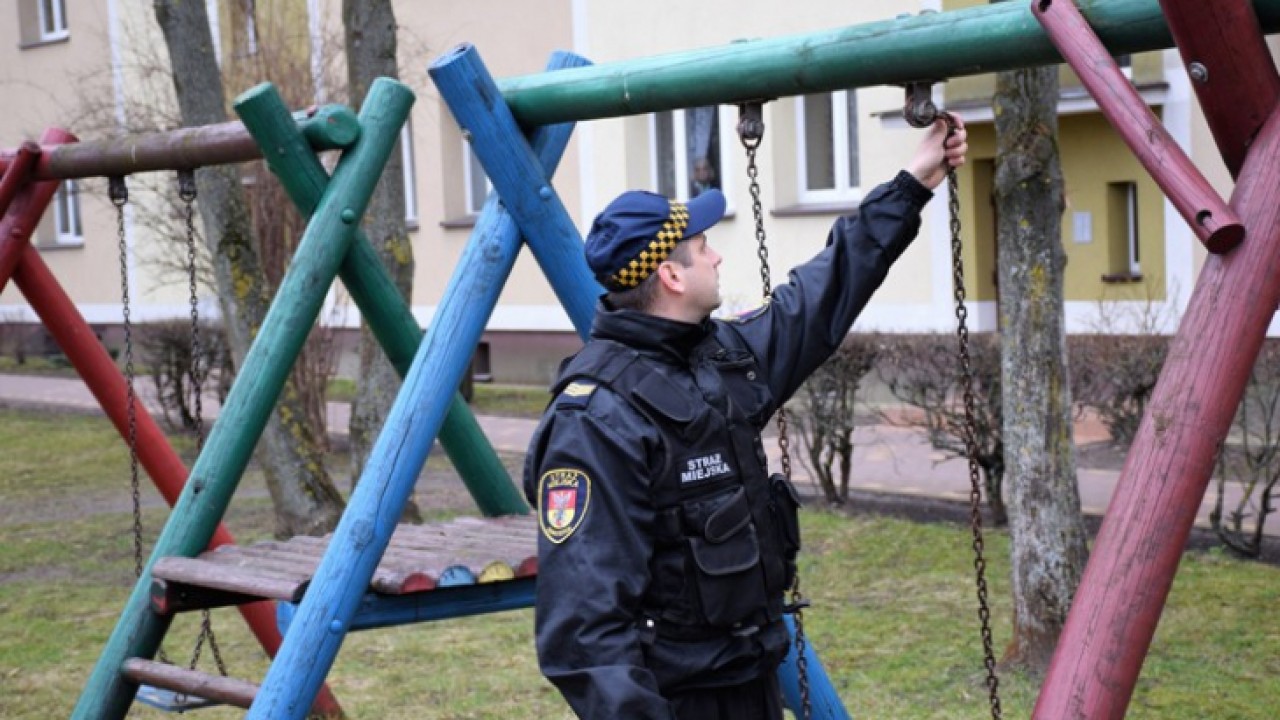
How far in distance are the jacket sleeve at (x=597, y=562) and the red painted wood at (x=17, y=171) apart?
10.2 ft

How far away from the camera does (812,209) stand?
1542 cm

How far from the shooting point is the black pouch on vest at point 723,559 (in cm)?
273

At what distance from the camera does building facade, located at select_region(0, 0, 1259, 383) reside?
44.8ft

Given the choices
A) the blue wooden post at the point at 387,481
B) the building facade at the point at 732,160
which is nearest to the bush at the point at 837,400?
the building facade at the point at 732,160

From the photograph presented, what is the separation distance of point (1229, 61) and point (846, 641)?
454 cm

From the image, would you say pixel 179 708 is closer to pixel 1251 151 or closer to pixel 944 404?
pixel 1251 151

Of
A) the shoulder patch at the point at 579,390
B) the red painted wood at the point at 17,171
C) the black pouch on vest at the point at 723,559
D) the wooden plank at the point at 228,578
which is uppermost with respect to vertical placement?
the red painted wood at the point at 17,171

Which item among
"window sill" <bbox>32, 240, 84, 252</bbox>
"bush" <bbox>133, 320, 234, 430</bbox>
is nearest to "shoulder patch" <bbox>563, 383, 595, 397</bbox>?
"bush" <bbox>133, 320, 234, 430</bbox>

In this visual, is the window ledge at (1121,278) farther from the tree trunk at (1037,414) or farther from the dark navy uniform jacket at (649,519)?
the dark navy uniform jacket at (649,519)

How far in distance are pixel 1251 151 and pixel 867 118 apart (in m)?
12.6

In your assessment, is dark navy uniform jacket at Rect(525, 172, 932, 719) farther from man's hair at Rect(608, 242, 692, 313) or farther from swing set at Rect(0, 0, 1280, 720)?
swing set at Rect(0, 0, 1280, 720)

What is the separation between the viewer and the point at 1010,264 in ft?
19.7

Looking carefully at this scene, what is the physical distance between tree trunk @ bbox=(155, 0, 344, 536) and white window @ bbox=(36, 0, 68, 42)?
52.3 ft

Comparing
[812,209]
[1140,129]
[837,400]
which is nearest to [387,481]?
[1140,129]
